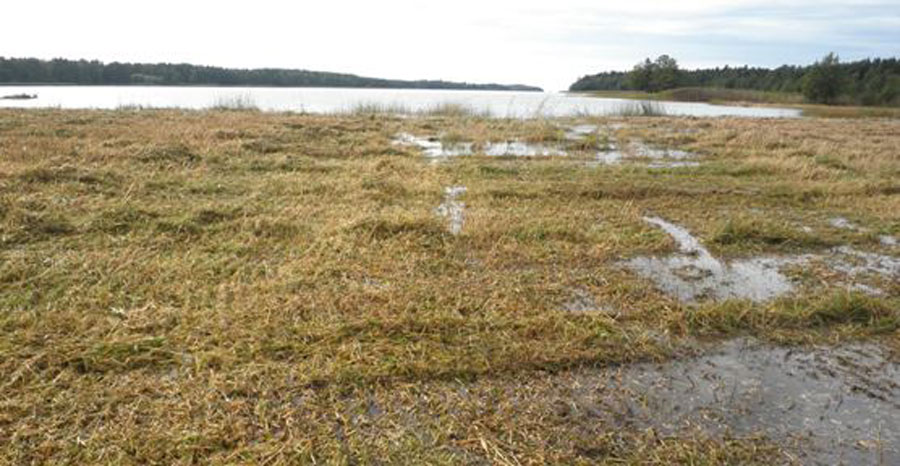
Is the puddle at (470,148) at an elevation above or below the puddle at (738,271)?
above

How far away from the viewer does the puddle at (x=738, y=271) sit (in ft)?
15.5

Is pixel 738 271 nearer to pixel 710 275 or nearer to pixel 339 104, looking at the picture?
pixel 710 275

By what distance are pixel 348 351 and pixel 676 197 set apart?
7.09 meters

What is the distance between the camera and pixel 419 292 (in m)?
4.35

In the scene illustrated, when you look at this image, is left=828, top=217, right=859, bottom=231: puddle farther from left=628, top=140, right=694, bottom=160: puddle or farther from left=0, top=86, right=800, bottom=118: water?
left=0, top=86, right=800, bottom=118: water

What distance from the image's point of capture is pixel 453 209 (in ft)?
24.5

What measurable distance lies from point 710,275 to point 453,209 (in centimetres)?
363

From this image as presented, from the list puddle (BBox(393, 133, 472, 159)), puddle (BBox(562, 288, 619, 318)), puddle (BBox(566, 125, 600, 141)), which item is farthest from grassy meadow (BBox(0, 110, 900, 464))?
puddle (BBox(566, 125, 600, 141))

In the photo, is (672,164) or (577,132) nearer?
(672,164)

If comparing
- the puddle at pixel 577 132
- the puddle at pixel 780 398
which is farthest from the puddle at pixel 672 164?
the puddle at pixel 780 398

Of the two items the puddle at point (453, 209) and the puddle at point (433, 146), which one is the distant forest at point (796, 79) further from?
the puddle at point (453, 209)

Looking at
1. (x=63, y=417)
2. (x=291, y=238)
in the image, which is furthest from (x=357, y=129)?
(x=63, y=417)

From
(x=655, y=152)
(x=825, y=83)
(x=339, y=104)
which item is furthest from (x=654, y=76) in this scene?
(x=655, y=152)

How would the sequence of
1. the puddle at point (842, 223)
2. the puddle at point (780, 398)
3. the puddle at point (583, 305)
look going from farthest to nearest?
the puddle at point (842, 223)
the puddle at point (583, 305)
the puddle at point (780, 398)
